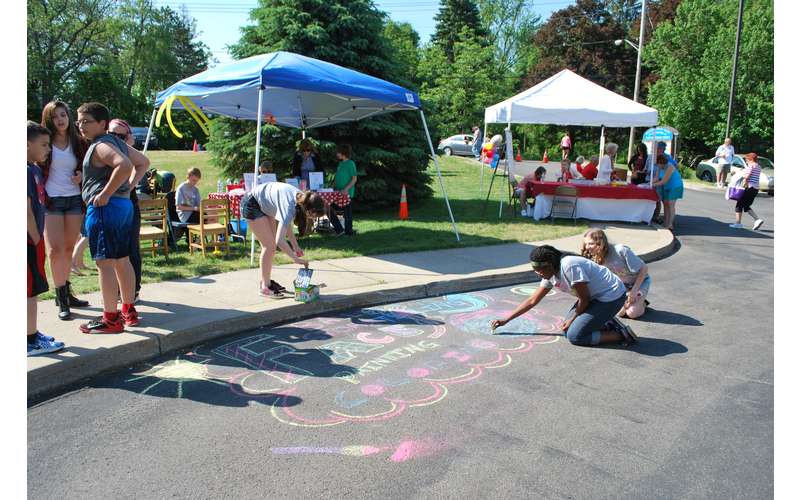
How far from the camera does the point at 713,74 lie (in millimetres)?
31359

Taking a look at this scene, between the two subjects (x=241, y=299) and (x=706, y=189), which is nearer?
(x=241, y=299)

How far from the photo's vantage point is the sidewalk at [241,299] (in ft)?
15.0

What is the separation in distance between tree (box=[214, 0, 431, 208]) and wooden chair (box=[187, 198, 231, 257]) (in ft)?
16.8

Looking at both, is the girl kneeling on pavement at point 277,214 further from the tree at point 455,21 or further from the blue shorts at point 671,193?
the tree at point 455,21

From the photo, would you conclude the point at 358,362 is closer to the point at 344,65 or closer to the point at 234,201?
the point at 234,201

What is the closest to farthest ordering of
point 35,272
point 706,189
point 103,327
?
point 35,272 < point 103,327 < point 706,189

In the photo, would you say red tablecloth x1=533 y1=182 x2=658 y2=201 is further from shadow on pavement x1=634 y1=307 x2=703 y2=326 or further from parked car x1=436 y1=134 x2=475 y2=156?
parked car x1=436 y1=134 x2=475 y2=156

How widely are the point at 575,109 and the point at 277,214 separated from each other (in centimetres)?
993

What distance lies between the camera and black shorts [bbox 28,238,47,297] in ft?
14.4

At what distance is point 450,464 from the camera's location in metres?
3.30

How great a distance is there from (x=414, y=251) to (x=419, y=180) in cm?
614

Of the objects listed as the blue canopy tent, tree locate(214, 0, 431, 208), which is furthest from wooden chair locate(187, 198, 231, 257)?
tree locate(214, 0, 431, 208)

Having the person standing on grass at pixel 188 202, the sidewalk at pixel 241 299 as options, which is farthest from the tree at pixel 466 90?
the person standing on grass at pixel 188 202

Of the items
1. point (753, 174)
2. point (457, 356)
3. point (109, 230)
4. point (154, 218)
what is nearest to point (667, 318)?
point (457, 356)
